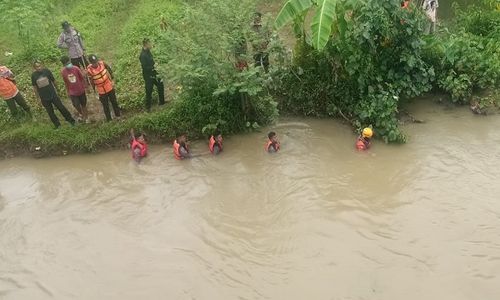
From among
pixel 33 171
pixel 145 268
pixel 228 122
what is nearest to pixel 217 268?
pixel 145 268

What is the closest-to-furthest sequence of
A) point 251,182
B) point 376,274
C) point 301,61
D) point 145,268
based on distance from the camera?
point 376,274 < point 145,268 < point 251,182 < point 301,61

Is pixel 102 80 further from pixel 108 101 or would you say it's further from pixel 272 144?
pixel 272 144

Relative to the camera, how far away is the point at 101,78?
8961 mm

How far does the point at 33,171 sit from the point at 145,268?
352 cm

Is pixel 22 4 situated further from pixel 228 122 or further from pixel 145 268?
pixel 145 268

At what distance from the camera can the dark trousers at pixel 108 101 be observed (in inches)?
364

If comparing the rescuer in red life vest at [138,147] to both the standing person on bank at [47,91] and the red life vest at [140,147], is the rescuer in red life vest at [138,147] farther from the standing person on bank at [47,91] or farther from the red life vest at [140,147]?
the standing person on bank at [47,91]

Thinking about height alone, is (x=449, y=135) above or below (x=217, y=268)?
above

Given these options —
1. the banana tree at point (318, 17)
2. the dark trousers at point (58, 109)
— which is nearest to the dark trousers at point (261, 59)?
the banana tree at point (318, 17)

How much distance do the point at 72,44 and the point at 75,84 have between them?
150 cm

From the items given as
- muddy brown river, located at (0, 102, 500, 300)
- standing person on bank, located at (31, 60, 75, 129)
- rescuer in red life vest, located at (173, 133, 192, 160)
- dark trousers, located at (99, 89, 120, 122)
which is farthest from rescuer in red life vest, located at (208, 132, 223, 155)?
standing person on bank, located at (31, 60, 75, 129)

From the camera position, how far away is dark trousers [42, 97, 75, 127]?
365 inches

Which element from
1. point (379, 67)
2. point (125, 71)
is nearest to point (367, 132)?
point (379, 67)

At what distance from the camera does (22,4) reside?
11789mm
